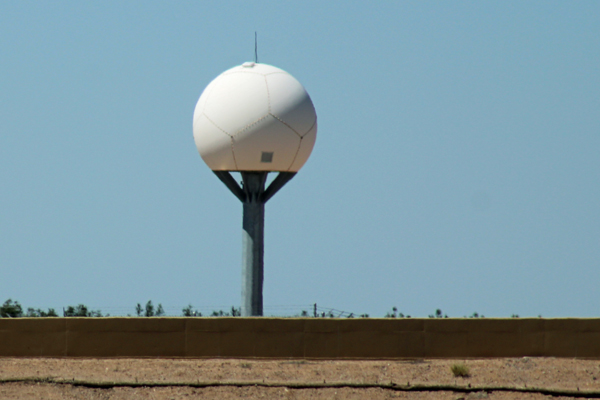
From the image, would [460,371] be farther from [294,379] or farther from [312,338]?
[312,338]

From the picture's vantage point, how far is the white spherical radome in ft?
92.9

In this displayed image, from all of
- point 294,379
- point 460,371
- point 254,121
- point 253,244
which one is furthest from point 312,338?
point 254,121

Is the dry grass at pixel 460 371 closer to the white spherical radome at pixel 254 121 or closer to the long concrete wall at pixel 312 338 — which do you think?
the long concrete wall at pixel 312 338

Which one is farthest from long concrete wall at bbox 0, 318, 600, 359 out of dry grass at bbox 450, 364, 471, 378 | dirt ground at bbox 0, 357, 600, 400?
dry grass at bbox 450, 364, 471, 378

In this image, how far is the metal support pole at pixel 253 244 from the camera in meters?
29.4

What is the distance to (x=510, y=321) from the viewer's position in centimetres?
2264

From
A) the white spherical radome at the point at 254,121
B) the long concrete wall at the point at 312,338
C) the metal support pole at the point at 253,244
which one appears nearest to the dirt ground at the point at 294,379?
the long concrete wall at the point at 312,338

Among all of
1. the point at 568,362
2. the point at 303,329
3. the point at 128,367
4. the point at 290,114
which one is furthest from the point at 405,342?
the point at 290,114

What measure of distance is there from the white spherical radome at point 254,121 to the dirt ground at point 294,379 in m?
8.32

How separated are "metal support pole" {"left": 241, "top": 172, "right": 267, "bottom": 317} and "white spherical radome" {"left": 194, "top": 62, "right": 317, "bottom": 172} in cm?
81

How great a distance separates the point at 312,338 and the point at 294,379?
2.93 meters

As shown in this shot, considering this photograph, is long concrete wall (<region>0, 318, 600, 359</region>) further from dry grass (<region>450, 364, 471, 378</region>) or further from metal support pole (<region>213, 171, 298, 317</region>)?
metal support pole (<region>213, 171, 298, 317</region>)

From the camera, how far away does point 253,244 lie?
97.6 ft

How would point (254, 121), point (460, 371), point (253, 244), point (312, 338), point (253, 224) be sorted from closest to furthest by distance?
point (460, 371) → point (312, 338) → point (254, 121) → point (253, 244) → point (253, 224)
